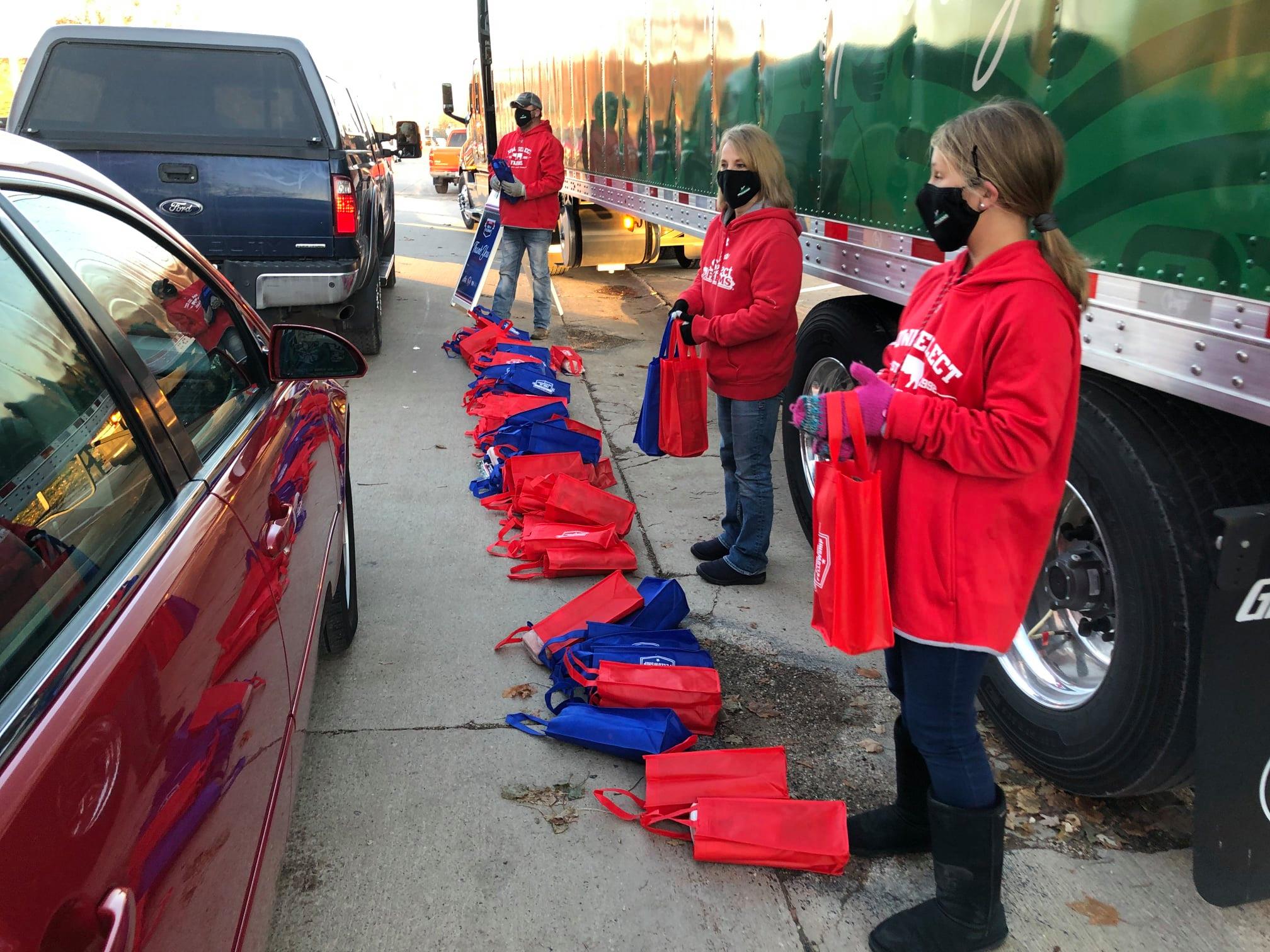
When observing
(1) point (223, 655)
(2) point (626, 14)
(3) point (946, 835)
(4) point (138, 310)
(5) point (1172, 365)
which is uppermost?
(2) point (626, 14)

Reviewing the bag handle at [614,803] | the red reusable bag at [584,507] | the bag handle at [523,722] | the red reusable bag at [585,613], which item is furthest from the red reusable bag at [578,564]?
the bag handle at [614,803]

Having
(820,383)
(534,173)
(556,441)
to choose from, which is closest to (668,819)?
Answer: (820,383)

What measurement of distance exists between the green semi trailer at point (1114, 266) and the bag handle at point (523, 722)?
55.3 inches

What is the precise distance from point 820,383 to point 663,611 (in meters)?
1.33

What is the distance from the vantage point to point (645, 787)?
2975 millimetres

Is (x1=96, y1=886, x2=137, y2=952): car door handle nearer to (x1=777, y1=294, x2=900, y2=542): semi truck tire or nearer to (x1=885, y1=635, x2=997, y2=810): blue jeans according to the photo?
(x1=885, y1=635, x2=997, y2=810): blue jeans

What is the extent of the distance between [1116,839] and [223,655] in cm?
242

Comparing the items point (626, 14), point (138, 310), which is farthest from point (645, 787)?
point (626, 14)

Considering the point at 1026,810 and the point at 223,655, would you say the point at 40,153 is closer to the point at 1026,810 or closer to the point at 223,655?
the point at 223,655

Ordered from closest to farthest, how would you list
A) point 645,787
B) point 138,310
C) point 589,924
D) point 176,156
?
point 138,310 < point 589,924 < point 645,787 < point 176,156

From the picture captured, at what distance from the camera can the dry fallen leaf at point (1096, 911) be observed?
2.51 meters

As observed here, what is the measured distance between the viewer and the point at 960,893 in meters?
2.28

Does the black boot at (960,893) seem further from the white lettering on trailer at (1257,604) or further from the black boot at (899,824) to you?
the white lettering on trailer at (1257,604)

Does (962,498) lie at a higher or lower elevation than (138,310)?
lower
